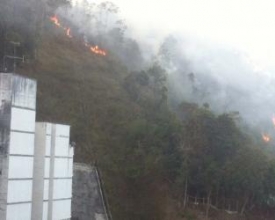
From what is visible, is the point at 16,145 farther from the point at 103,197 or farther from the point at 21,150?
the point at 103,197

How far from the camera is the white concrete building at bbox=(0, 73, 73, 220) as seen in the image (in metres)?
15.0

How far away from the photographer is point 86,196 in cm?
2670

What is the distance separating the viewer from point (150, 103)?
1537 inches

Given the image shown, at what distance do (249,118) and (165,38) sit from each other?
16664mm

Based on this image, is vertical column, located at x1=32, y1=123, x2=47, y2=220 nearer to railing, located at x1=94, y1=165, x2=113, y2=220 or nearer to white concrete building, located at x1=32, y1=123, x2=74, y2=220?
white concrete building, located at x1=32, y1=123, x2=74, y2=220

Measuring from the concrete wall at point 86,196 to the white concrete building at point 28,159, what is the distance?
7263 mm

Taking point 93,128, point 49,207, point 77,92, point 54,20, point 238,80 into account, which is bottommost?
point 49,207

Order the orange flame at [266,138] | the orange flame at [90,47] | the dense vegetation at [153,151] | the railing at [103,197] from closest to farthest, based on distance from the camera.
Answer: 1. the railing at [103,197]
2. the dense vegetation at [153,151]
3. the orange flame at [266,138]
4. the orange flame at [90,47]

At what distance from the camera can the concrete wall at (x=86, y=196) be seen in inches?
1021

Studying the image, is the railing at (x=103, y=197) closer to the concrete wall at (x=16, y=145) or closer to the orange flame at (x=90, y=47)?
the concrete wall at (x=16, y=145)

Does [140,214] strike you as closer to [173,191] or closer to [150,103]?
[173,191]

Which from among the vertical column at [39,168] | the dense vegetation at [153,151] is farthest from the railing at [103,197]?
the vertical column at [39,168]

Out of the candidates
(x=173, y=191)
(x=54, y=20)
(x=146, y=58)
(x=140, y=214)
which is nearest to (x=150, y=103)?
(x=173, y=191)

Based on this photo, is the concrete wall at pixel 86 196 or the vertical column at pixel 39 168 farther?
the concrete wall at pixel 86 196
